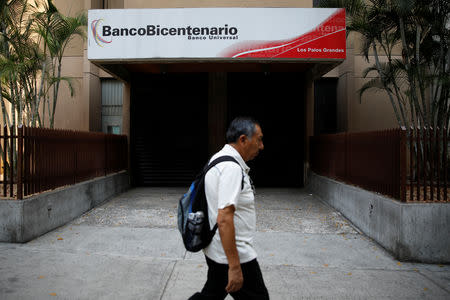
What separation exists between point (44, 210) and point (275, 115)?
7705 millimetres

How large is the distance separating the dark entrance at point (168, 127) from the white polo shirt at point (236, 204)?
31.8ft

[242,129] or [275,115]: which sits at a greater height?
[275,115]

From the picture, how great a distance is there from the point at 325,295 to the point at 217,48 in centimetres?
619

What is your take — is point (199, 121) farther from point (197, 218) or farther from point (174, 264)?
point (197, 218)

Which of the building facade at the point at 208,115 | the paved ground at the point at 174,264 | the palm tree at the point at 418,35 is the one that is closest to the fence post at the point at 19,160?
the paved ground at the point at 174,264

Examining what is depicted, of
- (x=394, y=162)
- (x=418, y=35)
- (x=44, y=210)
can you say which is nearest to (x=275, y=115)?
(x=418, y=35)

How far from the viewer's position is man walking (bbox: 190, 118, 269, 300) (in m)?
2.11

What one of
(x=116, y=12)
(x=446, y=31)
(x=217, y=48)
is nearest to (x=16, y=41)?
(x=116, y=12)

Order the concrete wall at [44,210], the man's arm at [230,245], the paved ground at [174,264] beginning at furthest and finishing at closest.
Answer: the concrete wall at [44,210], the paved ground at [174,264], the man's arm at [230,245]

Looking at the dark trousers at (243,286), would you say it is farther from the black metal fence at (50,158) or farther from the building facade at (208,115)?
the building facade at (208,115)

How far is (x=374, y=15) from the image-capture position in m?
8.21

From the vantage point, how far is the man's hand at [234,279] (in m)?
2.11

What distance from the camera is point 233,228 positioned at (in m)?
2.11

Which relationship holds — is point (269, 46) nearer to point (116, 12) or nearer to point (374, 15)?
point (374, 15)
